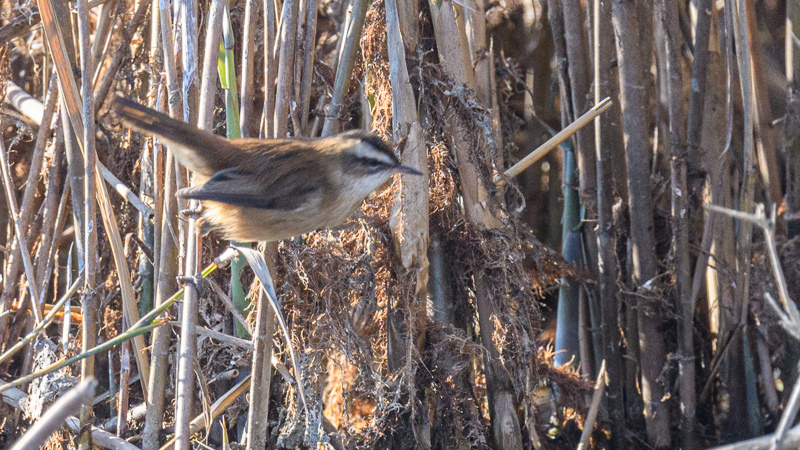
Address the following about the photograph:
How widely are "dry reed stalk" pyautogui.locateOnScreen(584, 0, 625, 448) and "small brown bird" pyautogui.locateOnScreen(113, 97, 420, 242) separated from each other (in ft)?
4.99

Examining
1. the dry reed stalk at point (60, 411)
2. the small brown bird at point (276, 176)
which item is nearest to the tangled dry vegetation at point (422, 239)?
the small brown bird at point (276, 176)

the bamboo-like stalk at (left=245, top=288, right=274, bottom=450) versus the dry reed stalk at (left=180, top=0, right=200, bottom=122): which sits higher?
the dry reed stalk at (left=180, top=0, right=200, bottom=122)

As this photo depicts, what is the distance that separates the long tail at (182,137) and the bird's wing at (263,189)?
1.9 inches

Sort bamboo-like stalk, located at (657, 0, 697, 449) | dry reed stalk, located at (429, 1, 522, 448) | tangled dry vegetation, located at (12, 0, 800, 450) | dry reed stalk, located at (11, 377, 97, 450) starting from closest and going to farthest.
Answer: dry reed stalk, located at (11, 377, 97, 450)
tangled dry vegetation, located at (12, 0, 800, 450)
dry reed stalk, located at (429, 1, 522, 448)
bamboo-like stalk, located at (657, 0, 697, 449)

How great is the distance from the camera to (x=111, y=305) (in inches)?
117

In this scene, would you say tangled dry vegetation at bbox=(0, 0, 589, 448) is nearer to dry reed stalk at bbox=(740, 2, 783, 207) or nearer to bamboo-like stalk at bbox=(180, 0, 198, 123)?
bamboo-like stalk at bbox=(180, 0, 198, 123)

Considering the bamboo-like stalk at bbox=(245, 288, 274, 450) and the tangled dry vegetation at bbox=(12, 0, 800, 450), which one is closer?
the bamboo-like stalk at bbox=(245, 288, 274, 450)

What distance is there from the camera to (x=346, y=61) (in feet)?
7.34

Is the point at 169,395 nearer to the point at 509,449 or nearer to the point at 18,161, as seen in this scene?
the point at 509,449

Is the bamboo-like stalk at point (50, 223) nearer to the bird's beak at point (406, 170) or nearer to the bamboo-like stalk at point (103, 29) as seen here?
the bamboo-like stalk at point (103, 29)

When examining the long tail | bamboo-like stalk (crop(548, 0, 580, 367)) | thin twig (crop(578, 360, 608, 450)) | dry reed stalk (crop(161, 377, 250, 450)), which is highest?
the long tail

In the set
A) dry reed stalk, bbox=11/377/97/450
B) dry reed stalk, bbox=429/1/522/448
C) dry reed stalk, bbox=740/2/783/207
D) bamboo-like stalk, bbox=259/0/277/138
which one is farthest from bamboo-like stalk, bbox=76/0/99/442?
dry reed stalk, bbox=740/2/783/207

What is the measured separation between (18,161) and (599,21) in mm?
2939

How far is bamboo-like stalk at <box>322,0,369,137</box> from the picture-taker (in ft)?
7.27
